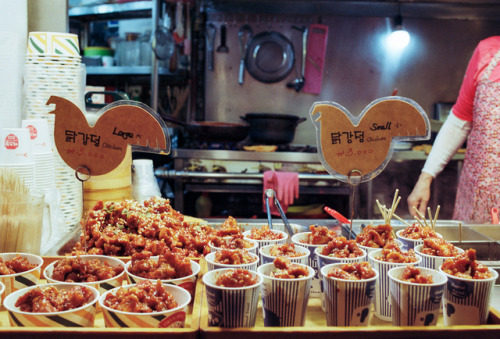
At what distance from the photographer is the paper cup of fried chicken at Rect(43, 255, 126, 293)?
4.12ft

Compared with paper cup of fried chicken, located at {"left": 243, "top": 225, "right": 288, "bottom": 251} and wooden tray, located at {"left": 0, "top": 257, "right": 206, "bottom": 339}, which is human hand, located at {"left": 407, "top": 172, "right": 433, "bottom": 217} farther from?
wooden tray, located at {"left": 0, "top": 257, "right": 206, "bottom": 339}

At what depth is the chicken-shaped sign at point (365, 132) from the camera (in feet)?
4.62

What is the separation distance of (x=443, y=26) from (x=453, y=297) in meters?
4.74

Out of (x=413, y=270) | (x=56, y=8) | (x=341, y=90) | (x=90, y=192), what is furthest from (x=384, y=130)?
(x=341, y=90)

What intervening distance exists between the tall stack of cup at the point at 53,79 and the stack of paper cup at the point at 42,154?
87 millimetres

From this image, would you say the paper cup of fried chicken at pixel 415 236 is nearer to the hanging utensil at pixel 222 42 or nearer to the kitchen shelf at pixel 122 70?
the kitchen shelf at pixel 122 70

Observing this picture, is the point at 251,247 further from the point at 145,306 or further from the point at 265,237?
the point at 145,306

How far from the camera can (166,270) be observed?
1.26 metres

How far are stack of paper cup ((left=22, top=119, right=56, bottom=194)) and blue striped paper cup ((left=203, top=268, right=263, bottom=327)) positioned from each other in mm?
1022

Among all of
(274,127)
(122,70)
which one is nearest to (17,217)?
(274,127)

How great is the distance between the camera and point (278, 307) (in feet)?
3.75

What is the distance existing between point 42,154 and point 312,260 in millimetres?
1091

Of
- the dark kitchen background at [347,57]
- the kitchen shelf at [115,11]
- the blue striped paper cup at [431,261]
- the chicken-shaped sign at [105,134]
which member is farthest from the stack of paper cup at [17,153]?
the dark kitchen background at [347,57]

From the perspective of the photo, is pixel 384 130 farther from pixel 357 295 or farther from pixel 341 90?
pixel 341 90
